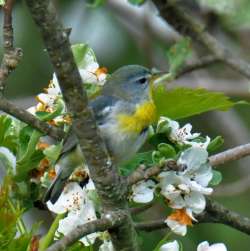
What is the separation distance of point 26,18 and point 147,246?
1803 mm

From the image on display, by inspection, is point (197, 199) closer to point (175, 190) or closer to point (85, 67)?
point (175, 190)

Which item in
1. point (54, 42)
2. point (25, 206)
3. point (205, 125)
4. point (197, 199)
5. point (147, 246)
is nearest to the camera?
point (54, 42)

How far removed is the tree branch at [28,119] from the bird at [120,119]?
4 centimetres

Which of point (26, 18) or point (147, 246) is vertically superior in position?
point (26, 18)

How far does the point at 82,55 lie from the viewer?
2.27 metres

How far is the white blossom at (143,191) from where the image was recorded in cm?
210

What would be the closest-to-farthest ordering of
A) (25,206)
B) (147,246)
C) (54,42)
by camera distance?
1. (54,42)
2. (25,206)
3. (147,246)

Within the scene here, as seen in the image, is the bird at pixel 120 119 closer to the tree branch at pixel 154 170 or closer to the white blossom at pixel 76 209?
the white blossom at pixel 76 209

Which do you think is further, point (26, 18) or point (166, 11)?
point (26, 18)

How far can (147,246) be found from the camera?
4520 mm

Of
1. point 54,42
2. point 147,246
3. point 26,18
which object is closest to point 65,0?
point 26,18

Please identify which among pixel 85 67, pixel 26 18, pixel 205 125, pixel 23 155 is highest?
pixel 85 67

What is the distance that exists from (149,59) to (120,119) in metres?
1.70

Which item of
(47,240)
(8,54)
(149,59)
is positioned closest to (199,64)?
(149,59)
